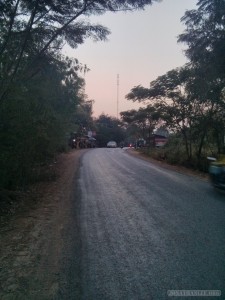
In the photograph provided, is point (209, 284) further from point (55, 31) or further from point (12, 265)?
point (55, 31)

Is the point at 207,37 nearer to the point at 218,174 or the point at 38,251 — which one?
the point at 218,174

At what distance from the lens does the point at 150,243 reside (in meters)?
6.88

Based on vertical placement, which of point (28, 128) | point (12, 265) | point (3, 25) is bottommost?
point (12, 265)

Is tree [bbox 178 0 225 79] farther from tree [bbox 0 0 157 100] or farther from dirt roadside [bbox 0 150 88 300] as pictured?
dirt roadside [bbox 0 150 88 300]

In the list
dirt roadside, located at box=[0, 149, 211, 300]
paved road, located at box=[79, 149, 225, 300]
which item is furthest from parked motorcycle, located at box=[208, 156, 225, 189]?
dirt roadside, located at box=[0, 149, 211, 300]

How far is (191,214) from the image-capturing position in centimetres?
921

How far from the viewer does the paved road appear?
5.03 meters

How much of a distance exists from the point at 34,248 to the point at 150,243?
1.99m

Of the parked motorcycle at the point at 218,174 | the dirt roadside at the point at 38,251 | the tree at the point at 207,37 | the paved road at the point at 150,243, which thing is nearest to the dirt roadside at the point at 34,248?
the dirt roadside at the point at 38,251

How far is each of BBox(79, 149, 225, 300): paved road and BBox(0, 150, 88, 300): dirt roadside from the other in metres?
0.45

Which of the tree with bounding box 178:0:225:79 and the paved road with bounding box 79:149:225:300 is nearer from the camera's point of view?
the paved road with bounding box 79:149:225:300

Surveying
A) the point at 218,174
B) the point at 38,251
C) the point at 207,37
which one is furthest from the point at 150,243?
the point at 207,37

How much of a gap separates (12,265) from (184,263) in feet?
8.31

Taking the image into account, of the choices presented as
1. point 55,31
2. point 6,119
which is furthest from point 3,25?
point 6,119
